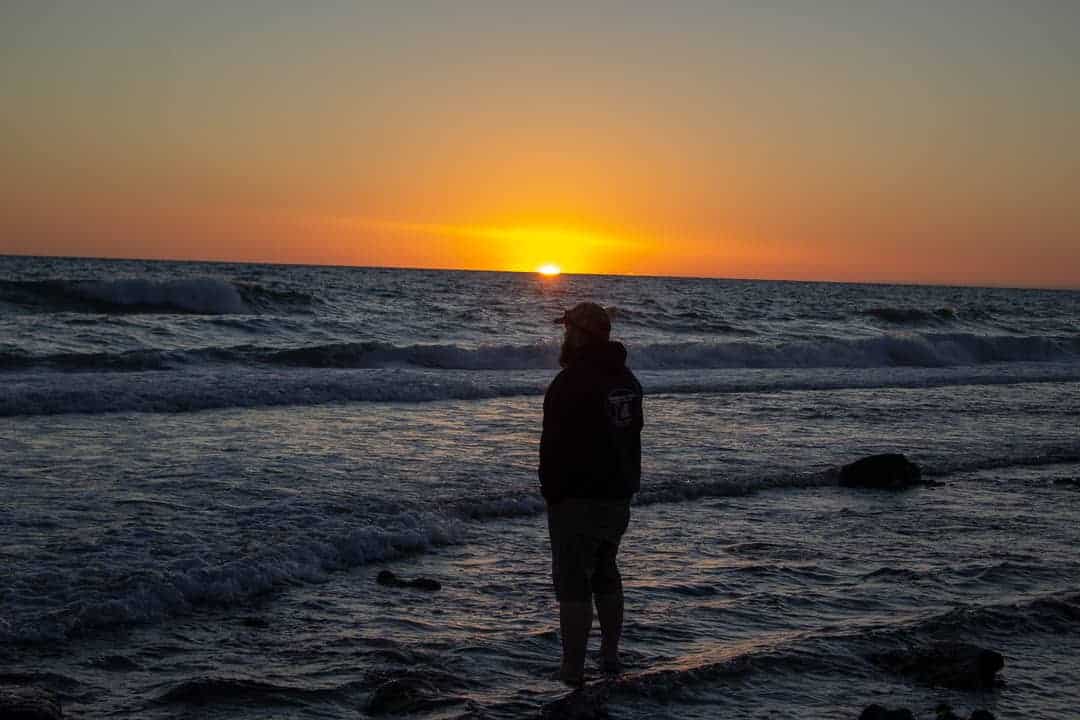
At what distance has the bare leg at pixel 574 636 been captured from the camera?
5.12 meters

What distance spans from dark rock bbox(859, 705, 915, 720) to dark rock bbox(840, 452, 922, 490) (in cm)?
651

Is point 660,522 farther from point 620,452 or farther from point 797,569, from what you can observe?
point 620,452

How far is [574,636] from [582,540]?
1.51 ft

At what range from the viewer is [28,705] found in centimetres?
434

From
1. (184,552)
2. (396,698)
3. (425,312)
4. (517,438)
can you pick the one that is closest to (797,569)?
(396,698)

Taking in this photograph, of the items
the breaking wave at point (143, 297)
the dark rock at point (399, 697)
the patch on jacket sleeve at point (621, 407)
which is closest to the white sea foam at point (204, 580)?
the dark rock at point (399, 697)

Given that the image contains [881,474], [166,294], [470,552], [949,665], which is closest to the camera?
[949,665]

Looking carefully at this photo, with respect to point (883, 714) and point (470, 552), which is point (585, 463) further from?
point (470, 552)

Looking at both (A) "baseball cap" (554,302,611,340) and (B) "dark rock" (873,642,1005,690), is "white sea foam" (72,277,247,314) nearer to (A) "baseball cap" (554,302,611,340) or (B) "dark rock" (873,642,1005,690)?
(A) "baseball cap" (554,302,611,340)

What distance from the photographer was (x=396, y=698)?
4867mm

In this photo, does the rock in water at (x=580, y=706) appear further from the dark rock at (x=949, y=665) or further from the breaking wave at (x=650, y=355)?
the breaking wave at (x=650, y=355)

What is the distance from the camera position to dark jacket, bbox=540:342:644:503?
4.95 metres

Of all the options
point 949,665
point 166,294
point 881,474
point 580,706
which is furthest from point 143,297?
point 949,665

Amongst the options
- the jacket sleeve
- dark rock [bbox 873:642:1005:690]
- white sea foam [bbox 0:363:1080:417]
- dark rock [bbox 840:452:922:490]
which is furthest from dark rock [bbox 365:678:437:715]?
white sea foam [bbox 0:363:1080:417]
